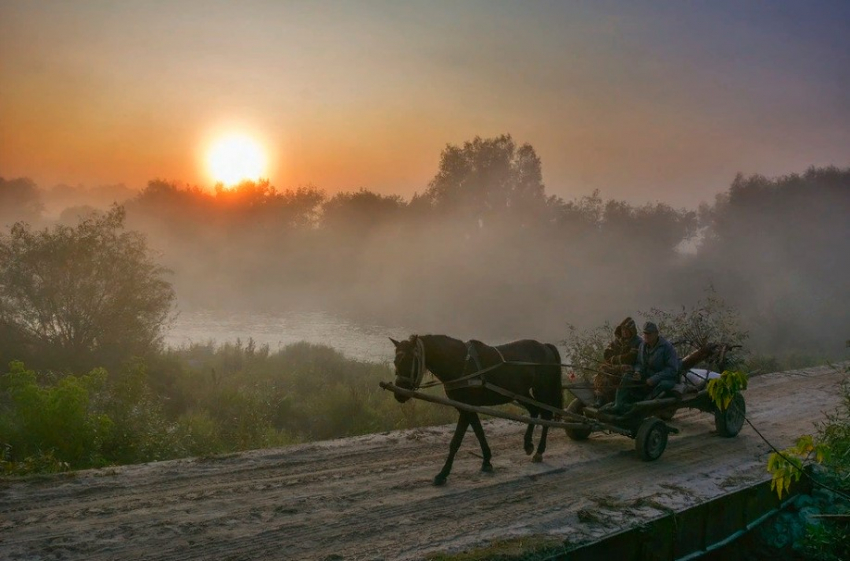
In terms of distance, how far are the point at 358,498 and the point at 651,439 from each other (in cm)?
503

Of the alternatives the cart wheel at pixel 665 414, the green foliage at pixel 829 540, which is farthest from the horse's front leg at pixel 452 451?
the green foliage at pixel 829 540

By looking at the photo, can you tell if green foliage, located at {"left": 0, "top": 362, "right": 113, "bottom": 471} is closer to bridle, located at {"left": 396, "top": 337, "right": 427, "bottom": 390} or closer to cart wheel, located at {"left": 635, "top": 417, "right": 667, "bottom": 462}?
bridle, located at {"left": 396, "top": 337, "right": 427, "bottom": 390}

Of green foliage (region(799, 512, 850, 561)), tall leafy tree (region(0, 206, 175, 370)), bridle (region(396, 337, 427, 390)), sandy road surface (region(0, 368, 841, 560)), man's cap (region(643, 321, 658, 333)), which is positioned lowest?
green foliage (region(799, 512, 850, 561))

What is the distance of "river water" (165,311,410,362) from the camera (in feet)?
107

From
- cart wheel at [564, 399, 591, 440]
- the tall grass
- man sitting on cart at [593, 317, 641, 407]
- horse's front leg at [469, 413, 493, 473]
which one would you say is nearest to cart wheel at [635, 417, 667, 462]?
Answer: man sitting on cart at [593, 317, 641, 407]

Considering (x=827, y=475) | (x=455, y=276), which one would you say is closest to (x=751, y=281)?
(x=455, y=276)

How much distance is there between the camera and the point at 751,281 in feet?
145

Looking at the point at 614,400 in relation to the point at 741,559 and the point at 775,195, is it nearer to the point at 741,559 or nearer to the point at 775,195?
the point at 741,559

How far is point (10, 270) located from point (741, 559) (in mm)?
20350

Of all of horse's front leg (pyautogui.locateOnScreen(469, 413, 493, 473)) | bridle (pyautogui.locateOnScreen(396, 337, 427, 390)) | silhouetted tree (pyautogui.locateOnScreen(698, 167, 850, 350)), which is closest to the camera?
bridle (pyautogui.locateOnScreen(396, 337, 427, 390))

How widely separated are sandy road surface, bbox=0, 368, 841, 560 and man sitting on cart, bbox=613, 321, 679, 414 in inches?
41.0

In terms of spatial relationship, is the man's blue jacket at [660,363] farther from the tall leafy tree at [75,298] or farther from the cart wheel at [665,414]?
the tall leafy tree at [75,298]

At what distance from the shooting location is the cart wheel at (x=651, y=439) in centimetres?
980

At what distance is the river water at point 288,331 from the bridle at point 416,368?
20086 mm
